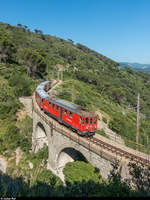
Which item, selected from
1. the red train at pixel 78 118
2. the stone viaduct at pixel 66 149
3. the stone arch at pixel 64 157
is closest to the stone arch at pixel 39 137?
the stone viaduct at pixel 66 149

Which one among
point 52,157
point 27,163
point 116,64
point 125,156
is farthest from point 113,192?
point 116,64

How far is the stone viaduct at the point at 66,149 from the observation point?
1120 cm

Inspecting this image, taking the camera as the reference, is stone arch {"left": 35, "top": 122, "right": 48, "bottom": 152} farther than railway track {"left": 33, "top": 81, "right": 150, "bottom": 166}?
Yes

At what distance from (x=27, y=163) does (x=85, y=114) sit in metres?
14.6

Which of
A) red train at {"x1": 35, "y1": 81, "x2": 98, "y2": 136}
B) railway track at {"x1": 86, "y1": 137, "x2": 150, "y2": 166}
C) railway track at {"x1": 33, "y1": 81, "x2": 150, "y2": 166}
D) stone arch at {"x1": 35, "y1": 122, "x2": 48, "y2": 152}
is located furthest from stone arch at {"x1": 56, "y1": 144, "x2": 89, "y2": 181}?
stone arch at {"x1": 35, "y1": 122, "x2": 48, "y2": 152}

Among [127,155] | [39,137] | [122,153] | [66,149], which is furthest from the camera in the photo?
[39,137]

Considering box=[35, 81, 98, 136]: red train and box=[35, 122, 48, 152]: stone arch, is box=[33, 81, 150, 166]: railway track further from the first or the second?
box=[35, 122, 48, 152]: stone arch

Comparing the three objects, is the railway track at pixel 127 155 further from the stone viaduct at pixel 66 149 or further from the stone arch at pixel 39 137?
the stone arch at pixel 39 137

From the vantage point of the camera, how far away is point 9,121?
2548 cm

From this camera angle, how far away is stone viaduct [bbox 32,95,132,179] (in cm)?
1120

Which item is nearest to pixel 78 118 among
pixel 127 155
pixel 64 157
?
pixel 127 155

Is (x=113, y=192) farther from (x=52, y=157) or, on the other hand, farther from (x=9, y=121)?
(x=9, y=121)

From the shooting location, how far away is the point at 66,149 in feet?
54.4

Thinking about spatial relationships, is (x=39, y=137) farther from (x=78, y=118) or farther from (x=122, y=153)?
(x=122, y=153)
